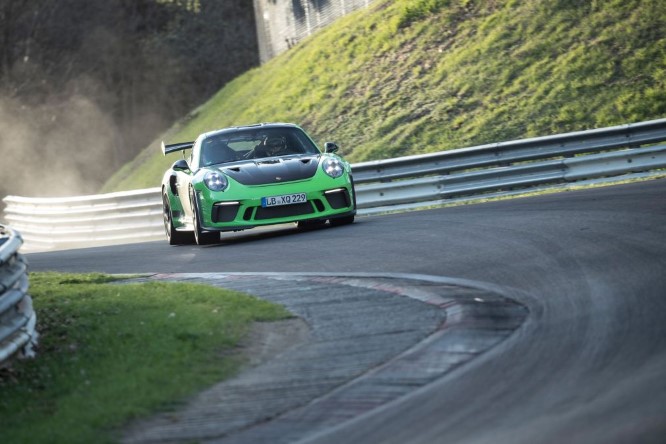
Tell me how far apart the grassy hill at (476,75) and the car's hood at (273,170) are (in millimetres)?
7065

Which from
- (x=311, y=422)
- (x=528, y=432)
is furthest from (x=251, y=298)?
(x=528, y=432)

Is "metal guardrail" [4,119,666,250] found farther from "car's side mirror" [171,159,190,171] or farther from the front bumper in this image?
"car's side mirror" [171,159,190,171]

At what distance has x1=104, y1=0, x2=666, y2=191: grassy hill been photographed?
20094 millimetres

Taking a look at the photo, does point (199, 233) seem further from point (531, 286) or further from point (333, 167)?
point (531, 286)

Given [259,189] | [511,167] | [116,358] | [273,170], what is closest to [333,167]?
[273,170]

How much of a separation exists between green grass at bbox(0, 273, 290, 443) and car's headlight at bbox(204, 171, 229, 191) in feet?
14.5

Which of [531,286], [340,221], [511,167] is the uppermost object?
[531,286]

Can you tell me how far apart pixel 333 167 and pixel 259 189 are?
35.5 inches

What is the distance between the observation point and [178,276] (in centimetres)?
1051

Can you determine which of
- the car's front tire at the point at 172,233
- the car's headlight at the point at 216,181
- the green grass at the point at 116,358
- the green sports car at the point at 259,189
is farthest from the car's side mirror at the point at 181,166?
the green grass at the point at 116,358

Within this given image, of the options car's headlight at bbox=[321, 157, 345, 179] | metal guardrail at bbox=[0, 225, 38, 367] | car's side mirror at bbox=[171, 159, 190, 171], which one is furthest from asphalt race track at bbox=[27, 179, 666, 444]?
metal guardrail at bbox=[0, 225, 38, 367]

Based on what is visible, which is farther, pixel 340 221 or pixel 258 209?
pixel 340 221

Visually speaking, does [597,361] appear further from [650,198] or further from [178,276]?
[650,198]

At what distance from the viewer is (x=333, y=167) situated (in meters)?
13.5
